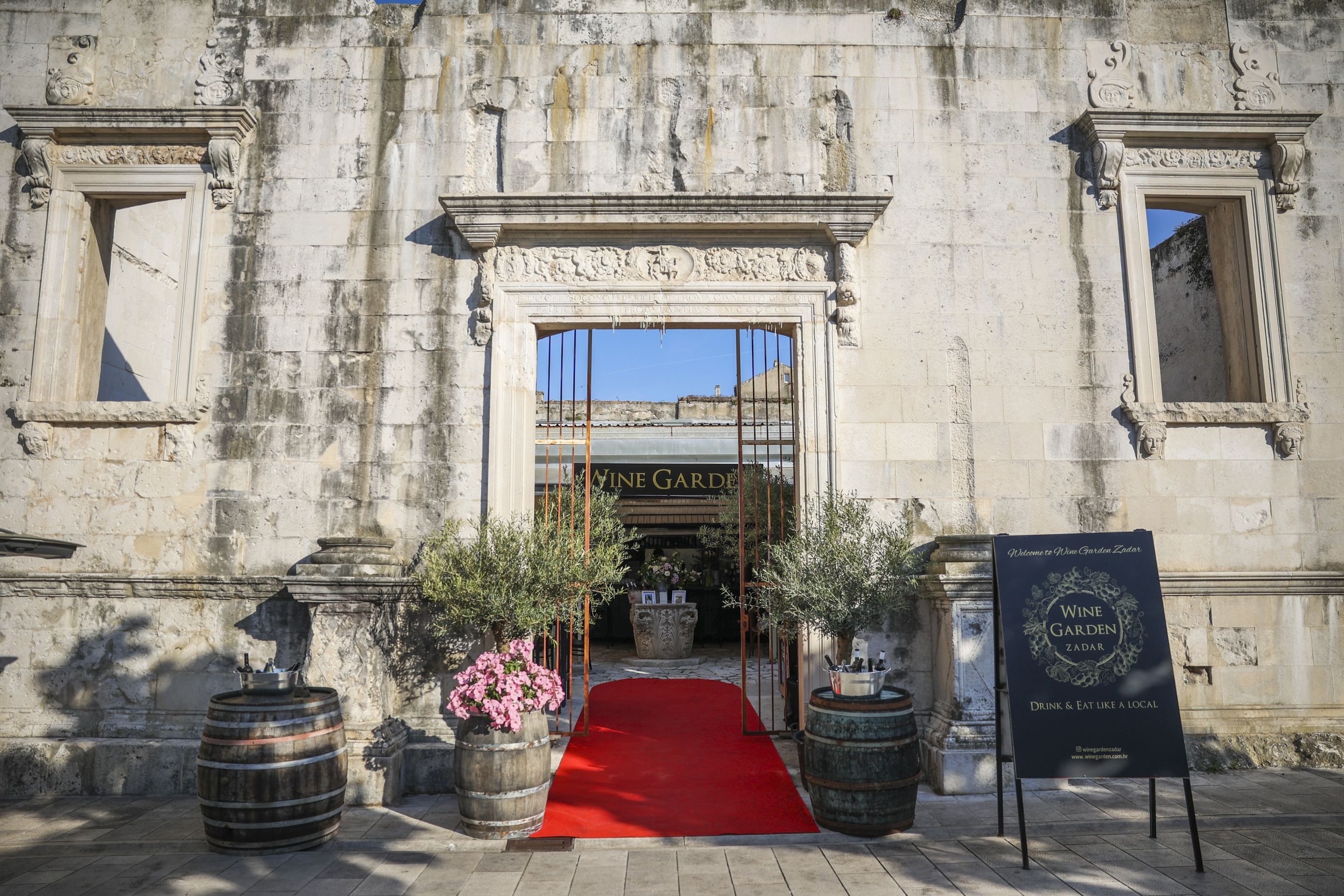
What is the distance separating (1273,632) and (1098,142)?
406 cm

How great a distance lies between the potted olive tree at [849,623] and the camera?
17.0ft

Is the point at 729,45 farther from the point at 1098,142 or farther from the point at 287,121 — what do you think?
the point at 287,121

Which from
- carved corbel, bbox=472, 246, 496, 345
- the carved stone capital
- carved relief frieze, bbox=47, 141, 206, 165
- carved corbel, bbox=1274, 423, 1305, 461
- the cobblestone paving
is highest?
carved relief frieze, bbox=47, 141, 206, 165

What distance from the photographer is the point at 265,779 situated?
4.90 metres

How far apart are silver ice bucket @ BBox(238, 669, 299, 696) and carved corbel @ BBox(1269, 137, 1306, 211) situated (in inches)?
326

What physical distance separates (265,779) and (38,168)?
5.48 m

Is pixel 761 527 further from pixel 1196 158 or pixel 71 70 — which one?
pixel 71 70

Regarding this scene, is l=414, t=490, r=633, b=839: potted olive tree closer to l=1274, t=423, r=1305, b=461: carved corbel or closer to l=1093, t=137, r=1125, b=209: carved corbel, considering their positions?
l=1093, t=137, r=1125, b=209: carved corbel

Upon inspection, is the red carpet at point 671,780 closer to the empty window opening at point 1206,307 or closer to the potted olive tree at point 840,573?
the potted olive tree at point 840,573

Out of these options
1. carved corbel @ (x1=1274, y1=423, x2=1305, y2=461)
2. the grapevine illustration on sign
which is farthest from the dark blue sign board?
carved corbel @ (x1=1274, y1=423, x2=1305, y2=461)

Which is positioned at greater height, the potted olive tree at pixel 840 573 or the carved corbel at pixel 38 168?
the carved corbel at pixel 38 168

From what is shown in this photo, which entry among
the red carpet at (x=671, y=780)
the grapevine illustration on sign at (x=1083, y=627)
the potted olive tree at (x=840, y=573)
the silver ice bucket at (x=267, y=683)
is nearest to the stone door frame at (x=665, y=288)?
the potted olive tree at (x=840, y=573)

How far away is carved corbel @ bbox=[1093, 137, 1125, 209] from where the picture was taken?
6984 mm

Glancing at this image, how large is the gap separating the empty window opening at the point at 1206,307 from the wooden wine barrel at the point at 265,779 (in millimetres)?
6566
